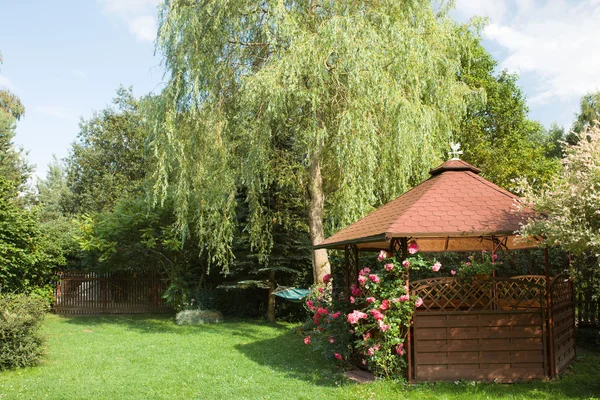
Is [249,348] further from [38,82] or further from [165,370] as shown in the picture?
[38,82]

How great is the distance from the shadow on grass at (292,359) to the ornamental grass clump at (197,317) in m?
3.88

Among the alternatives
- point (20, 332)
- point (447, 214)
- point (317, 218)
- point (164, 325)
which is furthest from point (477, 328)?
point (164, 325)

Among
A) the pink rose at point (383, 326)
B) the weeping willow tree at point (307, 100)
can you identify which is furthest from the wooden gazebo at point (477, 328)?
the weeping willow tree at point (307, 100)

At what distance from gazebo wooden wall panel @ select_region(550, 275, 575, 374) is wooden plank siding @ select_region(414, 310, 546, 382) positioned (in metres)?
0.48

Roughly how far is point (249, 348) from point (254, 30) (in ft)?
23.8

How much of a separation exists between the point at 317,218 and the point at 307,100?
2.98 meters

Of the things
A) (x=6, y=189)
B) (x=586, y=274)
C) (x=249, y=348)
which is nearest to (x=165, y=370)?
(x=249, y=348)

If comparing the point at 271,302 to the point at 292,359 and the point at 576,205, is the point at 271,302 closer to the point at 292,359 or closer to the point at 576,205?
the point at 292,359

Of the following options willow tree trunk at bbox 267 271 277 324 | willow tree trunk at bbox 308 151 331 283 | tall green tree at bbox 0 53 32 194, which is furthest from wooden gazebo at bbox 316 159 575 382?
tall green tree at bbox 0 53 32 194

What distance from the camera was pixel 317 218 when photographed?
1206 cm

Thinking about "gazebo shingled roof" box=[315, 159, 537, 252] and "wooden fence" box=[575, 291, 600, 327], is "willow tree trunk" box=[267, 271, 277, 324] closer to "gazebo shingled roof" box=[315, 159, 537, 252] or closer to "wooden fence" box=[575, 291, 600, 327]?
"gazebo shingled roof" box=[315, 159, 537, 252]

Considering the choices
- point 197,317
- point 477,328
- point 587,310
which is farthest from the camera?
point 197,317

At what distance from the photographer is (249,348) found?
10508 mm

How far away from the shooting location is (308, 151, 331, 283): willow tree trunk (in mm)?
11914
